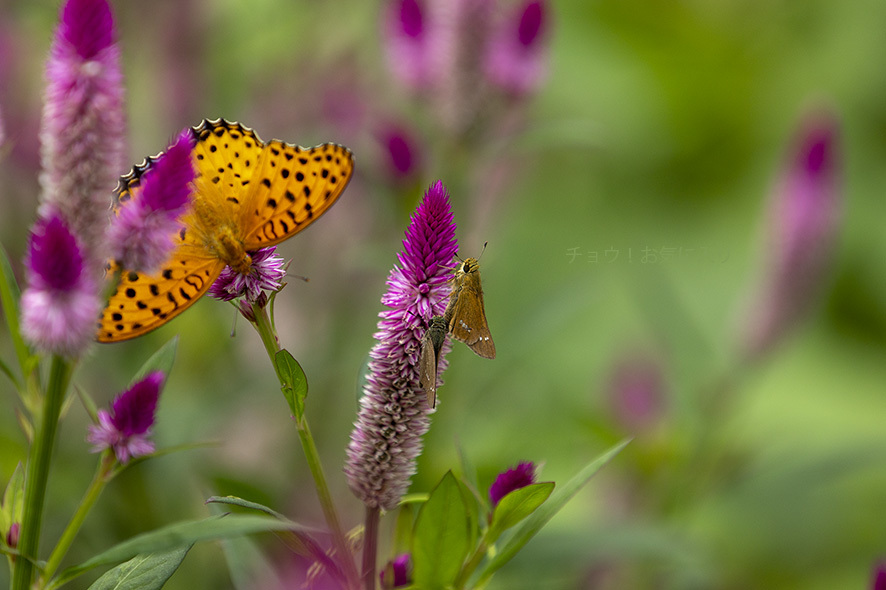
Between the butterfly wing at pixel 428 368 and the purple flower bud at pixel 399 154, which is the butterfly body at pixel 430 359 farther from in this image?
the purple flower bud at pixel 399 154

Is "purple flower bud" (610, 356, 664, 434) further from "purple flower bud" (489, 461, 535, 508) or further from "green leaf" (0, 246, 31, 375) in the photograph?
"green leaf" (0, 246, 31, 375)

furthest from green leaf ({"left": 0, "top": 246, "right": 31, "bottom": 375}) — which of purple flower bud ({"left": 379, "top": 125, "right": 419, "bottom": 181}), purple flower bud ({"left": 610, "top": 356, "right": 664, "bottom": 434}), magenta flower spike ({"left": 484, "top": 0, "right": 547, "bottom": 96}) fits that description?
purple flower bud ({"left": 610, "top": 356, "right": 664, "bottom": 434})

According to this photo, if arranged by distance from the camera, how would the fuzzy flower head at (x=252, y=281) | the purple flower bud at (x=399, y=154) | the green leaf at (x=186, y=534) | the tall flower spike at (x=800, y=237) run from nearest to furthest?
1. the green leaf at (x=186, y=534)
2. the fuzzy flower head at (x=252, y=281)
3. the purple flower bud at (x=399, y=154)
4. the tall flower spike at (x=800, y=237)

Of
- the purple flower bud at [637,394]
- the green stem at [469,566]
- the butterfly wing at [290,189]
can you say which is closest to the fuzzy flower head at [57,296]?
the butterfly wing at [290,189]

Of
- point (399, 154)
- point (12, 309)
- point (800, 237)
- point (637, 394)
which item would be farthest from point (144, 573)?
point (800, 237)

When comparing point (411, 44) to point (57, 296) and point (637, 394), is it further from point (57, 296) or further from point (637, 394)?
point (57, 296)

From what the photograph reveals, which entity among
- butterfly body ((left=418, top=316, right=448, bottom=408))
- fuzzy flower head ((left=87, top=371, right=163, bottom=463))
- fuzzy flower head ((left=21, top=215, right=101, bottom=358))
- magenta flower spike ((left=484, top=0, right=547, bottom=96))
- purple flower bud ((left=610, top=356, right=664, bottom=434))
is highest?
magenta flower spike ((left=484, top=0, right=547, bottom=96))

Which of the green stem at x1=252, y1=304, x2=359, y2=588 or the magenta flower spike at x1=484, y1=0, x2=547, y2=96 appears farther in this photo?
the magenta flower spike at x1=484, y1=0, x2=547, y2=96
